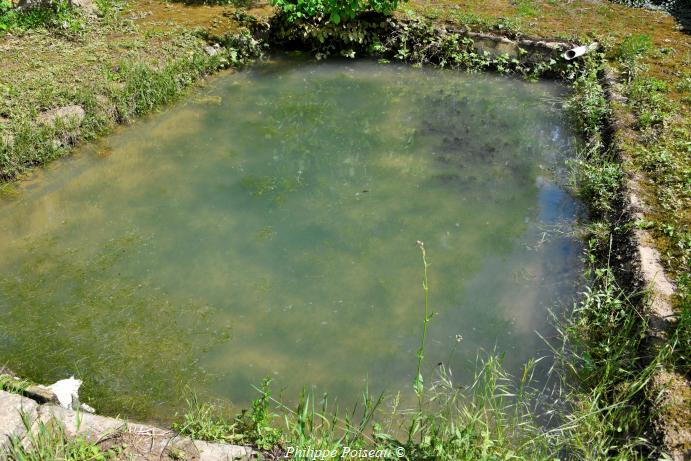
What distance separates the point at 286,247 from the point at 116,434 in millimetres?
2333

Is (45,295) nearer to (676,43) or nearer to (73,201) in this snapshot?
(73,201)

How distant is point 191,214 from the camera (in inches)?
225

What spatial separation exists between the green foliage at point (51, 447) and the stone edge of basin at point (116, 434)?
39 millimetres

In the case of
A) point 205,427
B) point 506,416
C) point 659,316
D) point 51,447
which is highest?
point 659,316

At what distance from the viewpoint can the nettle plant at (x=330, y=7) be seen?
846 centimetres

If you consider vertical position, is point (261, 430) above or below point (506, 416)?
above

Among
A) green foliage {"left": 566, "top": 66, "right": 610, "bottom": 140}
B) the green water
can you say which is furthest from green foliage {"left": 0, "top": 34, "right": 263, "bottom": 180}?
green foliage {"left": 566, "top": 66, "right": 610, "bottom": 140}

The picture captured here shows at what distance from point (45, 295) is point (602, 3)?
31.4 feet

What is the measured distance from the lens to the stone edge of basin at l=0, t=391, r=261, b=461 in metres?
3.25

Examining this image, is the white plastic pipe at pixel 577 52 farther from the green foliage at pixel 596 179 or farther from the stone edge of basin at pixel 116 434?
the stone edge of basin at pixel 116 434

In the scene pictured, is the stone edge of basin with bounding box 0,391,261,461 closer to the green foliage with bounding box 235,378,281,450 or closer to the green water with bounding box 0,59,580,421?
the green foliage with bounding box 235,378,281,450

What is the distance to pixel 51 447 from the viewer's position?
3.14 meters

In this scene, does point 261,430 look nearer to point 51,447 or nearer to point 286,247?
A: point 51,447

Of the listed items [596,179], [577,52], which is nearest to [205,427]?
[596,179]
